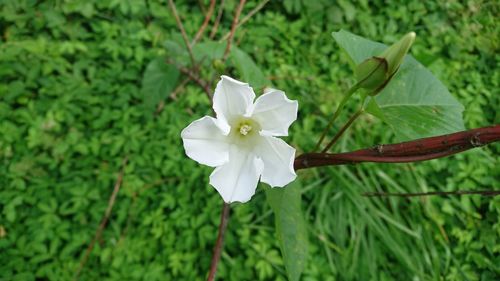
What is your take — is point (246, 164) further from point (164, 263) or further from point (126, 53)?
point (126, 53)

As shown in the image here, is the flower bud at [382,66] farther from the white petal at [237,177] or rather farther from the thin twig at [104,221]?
the thin twig at [104,221]

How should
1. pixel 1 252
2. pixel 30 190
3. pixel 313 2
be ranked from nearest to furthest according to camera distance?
pixel 1 252
pixel 30 190
pixel 313 2

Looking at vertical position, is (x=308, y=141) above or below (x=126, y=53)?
below

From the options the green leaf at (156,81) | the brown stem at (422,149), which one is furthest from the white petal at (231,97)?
the green leaf at (156,81)

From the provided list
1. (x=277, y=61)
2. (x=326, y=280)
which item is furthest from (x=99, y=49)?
(x=326, y=280)

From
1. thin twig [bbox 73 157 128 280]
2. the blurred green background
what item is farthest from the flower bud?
thin twig [bbox 73 157 128 280]

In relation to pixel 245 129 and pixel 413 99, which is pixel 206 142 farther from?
pixel 413 99
